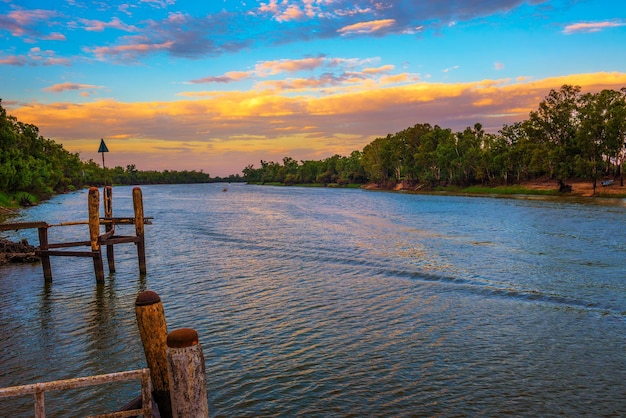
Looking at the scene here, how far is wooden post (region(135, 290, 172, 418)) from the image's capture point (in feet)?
25.3

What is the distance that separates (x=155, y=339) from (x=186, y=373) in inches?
81.1

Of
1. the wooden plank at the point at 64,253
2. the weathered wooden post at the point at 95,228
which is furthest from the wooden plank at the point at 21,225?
the weathered wooden post at the point at 95,228

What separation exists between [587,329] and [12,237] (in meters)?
40.5

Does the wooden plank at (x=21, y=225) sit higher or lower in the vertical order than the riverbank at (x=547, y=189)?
higher

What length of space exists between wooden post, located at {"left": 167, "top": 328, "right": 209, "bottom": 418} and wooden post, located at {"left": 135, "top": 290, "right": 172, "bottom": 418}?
1718mm

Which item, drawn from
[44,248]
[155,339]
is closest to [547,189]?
[44,248]

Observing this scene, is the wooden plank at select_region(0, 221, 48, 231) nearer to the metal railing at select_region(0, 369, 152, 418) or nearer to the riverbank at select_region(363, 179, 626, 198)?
the metal railing at select_region(0, 369, 152, 418)

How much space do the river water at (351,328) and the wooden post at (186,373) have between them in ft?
11.2

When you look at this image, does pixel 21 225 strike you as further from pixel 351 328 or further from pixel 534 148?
pixel 534 148

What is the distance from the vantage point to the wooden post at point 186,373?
594cm

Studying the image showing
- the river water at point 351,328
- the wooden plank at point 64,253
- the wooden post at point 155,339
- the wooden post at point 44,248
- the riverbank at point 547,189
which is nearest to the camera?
the wooden post at point 155,339

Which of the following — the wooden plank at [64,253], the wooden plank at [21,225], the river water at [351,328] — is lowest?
the river water at [351,328]

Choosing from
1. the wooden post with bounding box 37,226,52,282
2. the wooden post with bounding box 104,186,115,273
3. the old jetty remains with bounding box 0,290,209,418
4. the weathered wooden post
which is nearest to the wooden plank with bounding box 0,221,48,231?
the wooden post with bounding box 37,226,52,282

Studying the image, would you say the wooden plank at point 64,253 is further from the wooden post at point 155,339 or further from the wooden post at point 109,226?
the wooden post at point 155,339
